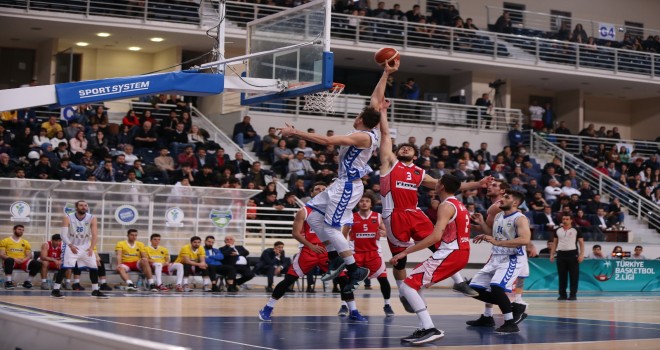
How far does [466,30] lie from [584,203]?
8.14 metres

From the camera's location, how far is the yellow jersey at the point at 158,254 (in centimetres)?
2110

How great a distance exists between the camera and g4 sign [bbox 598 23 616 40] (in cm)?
4038

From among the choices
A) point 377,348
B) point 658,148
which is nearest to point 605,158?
point 658,148

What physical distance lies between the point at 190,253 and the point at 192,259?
143mm

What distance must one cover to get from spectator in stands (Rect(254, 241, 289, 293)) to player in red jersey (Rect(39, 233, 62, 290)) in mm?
4476

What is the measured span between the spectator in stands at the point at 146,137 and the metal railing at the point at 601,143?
52.6 feet

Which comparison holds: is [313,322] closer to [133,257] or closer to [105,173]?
[133,257]

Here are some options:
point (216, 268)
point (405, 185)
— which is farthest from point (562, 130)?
point (405, 185)

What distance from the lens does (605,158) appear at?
35.8 metres

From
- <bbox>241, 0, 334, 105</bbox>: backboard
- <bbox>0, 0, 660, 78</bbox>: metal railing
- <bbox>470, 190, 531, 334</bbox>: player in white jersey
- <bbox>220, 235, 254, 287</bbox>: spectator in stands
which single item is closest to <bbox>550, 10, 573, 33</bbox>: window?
<bbox>0, 0, 660, 78</bbox>: metal railing

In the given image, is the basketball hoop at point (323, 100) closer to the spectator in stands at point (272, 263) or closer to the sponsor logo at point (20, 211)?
the spectator in stands at point (272, 263)

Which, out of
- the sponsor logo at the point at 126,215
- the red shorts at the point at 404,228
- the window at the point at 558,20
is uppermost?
the window at the point at 558,20

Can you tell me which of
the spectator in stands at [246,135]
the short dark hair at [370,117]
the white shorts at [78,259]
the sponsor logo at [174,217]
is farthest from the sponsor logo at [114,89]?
the spectator in stands at [246,135]

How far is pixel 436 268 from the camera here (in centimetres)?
1068
